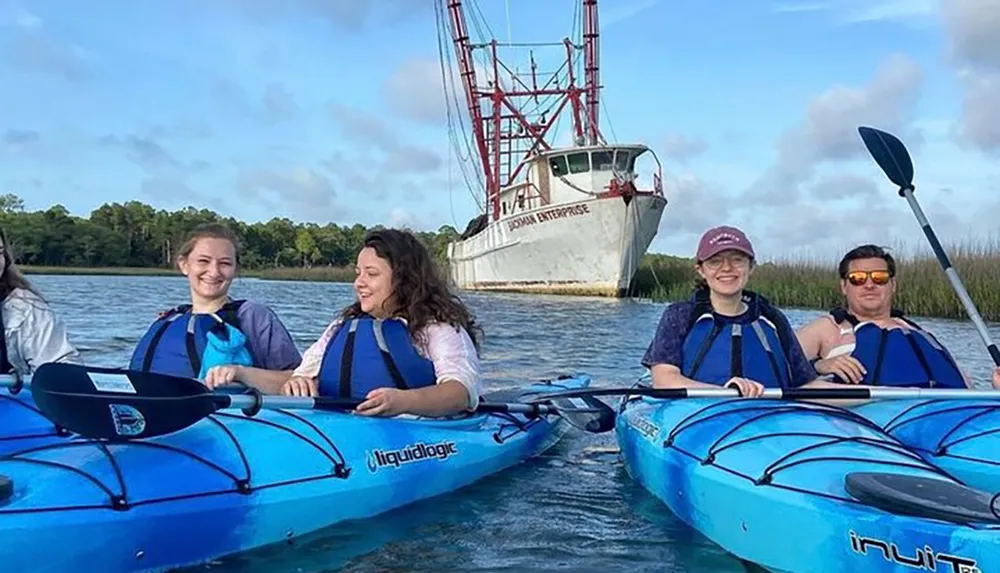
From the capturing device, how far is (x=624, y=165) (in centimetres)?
2591

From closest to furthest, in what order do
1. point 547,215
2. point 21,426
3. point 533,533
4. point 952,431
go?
point 21,426 < point 533,533 < point 952,431 < point 547,215

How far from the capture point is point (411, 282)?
4.20 m

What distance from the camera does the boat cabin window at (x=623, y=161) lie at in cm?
2569

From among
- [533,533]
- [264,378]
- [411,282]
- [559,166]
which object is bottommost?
[533,533]

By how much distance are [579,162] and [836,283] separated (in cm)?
959

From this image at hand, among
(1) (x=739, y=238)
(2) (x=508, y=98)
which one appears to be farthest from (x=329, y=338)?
(2) (x=508, y=98)

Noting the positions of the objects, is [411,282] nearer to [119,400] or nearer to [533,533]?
[533,533]

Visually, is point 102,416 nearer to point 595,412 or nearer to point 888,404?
point 595,412

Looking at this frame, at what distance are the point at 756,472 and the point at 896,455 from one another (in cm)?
51

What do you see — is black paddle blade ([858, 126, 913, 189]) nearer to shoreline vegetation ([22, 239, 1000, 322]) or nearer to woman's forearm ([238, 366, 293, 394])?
woman's forearm ([238, 366, 293, 394])

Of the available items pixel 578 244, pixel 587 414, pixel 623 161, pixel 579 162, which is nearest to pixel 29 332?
pixel 587 414

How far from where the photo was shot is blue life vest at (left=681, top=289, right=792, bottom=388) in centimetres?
432

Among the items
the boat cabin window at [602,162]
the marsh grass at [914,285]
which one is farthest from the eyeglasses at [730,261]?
the boat cabin window at [602,162]

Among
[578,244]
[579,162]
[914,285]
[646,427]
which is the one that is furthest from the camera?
[579,162]
